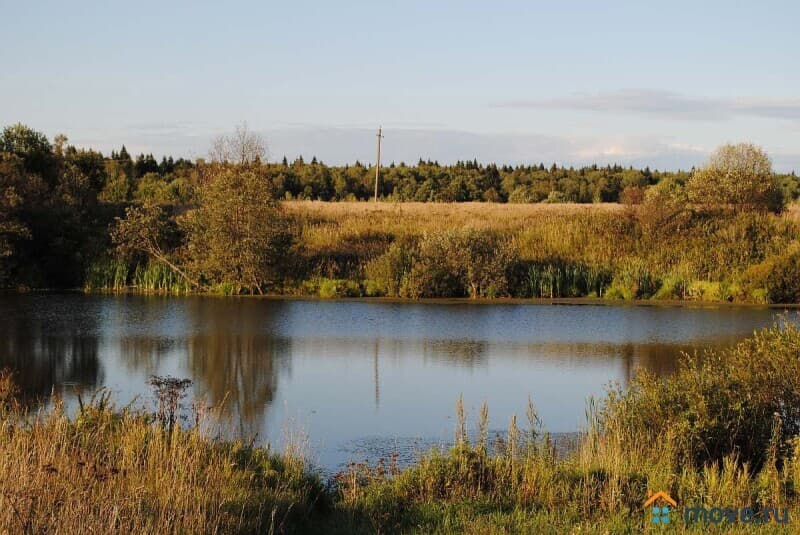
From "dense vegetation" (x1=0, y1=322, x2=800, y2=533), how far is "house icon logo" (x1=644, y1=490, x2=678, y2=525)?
8 cm

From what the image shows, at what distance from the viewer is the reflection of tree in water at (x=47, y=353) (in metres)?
15.0

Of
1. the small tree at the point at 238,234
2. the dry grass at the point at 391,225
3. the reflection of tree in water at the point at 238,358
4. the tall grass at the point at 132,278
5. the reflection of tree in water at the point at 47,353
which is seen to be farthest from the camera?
the dry grass at the point at 391,225

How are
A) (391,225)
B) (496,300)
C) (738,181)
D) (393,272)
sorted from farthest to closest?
(738,181) < (391,225) < (393,272) < (496,300)

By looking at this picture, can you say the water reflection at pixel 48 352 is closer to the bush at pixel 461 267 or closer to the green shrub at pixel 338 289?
the green shrub at pixel 338 289

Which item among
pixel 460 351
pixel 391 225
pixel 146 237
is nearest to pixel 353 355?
pixel 460 351

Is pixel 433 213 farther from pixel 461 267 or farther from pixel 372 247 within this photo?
pixel 461 267

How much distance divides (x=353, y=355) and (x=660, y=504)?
38.2ft

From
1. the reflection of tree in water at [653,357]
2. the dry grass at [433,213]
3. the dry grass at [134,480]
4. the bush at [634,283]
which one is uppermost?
the dry grass at [433,213]

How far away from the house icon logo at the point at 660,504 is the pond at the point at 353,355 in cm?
350

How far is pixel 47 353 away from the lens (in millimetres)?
18250

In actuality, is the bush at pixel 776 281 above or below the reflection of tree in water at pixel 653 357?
above

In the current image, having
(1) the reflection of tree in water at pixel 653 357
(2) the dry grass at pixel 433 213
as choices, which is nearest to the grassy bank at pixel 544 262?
(2) the dry grass at pixel 433 213

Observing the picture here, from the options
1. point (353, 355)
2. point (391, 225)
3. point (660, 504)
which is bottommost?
point (353, 355)

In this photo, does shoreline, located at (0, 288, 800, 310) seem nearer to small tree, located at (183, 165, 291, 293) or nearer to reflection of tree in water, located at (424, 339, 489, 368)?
small tree, located at (183, 165, 291, 293)
